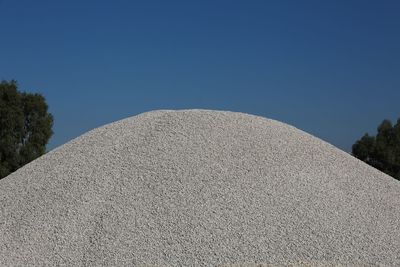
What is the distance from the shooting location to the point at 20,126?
836 inches

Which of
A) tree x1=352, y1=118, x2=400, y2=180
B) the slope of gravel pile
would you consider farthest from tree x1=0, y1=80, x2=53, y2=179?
tree x1=352, y1=118, x2=400, y2=180

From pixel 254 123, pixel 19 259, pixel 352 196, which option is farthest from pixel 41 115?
pixel 352 196

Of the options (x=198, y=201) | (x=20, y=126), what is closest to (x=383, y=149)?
(x=198, y=201)

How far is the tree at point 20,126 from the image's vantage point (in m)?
21.0

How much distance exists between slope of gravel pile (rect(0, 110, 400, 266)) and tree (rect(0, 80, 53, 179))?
24.4 ft

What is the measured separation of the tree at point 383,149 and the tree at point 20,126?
1239cm

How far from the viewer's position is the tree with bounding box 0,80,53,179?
2100 centimetres

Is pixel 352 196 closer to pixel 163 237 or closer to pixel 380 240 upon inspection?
pixel 380 240

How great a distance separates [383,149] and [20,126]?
45.7 feet

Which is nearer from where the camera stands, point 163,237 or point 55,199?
point 163,237

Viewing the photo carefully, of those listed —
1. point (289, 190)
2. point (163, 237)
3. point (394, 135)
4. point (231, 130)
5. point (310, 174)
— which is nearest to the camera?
point (163, 237)

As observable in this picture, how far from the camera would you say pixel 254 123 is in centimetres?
1416

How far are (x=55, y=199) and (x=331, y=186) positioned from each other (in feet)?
19.4

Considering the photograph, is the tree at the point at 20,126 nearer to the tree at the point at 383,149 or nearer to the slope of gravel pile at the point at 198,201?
the slope of gravel pile at the point at 198,201
